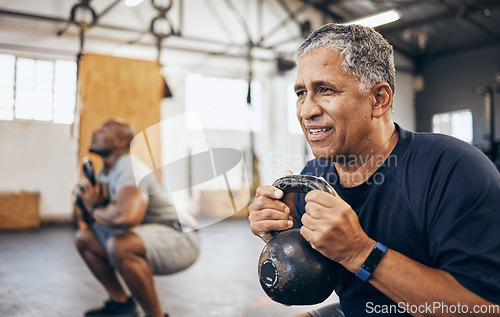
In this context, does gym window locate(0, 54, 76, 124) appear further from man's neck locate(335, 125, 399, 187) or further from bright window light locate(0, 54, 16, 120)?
man's neck locate(335, 125, 399, 187)

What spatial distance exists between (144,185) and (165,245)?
1.36 feet

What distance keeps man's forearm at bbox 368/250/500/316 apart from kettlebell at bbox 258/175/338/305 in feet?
0.48

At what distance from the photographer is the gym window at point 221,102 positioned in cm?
949

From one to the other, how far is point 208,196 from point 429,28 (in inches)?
284

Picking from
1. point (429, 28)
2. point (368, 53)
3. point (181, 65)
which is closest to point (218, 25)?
point (181, 65)

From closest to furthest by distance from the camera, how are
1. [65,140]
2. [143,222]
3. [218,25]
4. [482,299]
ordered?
[482,299] < [143,222] < [65,140] < [218,25]

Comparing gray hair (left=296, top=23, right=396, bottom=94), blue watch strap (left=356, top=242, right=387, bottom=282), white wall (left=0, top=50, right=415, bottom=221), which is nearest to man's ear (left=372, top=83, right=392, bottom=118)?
gray hair (left=296, top=23, right=396, bottom=94)

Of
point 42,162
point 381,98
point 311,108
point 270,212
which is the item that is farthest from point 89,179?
point 42,162

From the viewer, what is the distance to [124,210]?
2564 millimetres

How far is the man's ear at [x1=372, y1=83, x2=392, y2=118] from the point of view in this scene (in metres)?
1.21

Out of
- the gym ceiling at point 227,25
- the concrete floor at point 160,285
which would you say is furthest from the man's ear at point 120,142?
the gym ceiling at point 227,25

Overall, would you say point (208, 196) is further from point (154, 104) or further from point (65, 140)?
point (65, 140)

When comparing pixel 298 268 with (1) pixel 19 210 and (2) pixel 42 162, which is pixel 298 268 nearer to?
(1) pixel 19 210

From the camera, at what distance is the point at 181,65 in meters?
9.36
